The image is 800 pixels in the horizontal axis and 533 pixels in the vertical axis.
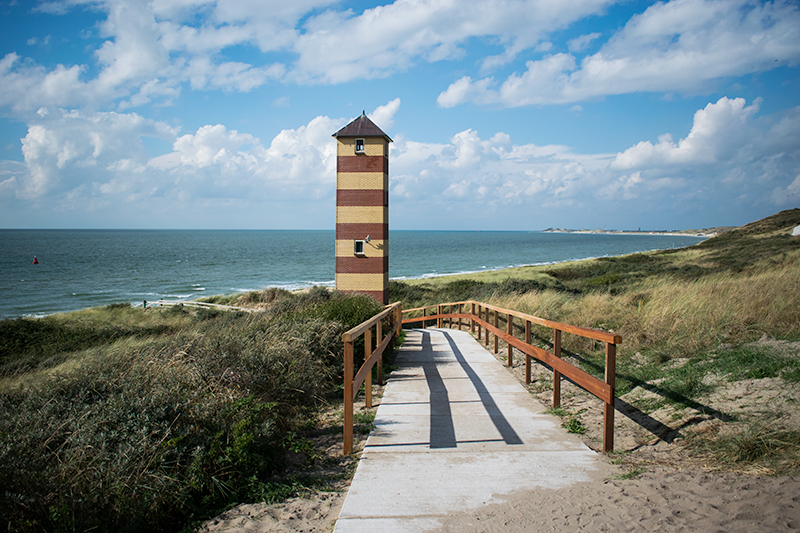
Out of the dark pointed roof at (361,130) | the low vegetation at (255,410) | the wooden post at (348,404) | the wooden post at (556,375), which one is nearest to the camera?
the low vegetation at (255,410)

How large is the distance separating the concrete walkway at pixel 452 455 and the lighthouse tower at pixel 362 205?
13.7 meters

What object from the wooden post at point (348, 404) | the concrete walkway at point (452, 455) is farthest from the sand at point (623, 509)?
the wooden post at point (348, 404)

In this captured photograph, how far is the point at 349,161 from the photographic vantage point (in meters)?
20.7

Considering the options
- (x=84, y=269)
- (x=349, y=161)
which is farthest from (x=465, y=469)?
(x=84, y=269)

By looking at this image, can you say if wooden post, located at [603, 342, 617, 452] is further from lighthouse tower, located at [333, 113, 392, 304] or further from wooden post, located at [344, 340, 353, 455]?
lighthouse tower, located at [333, 113, 392, 304]

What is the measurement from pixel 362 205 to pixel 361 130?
10.7ft

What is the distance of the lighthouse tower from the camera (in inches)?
812

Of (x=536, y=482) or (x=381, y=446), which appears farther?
(x=381, y=446)

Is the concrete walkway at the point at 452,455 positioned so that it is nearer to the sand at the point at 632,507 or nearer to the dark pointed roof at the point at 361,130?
the sand at the point at 632,507

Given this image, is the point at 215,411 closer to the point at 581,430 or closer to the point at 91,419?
the point at 91,419

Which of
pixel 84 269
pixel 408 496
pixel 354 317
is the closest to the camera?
pixel 408 496

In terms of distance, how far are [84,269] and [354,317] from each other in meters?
72.7

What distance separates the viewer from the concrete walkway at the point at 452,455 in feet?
11.6

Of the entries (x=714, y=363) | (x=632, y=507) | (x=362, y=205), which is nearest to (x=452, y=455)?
(x=632, y=507)
